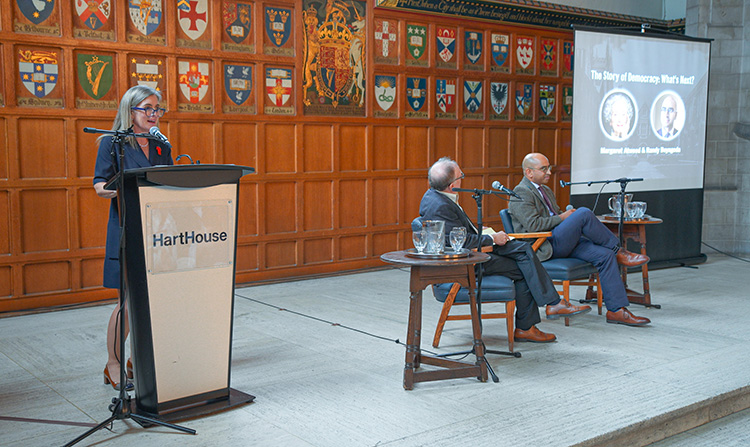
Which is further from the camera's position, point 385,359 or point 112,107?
point 112,107

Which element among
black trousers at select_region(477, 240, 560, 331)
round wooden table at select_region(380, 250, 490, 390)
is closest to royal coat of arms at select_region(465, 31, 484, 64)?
black trousers at select_region(477, 240, 560, 331)

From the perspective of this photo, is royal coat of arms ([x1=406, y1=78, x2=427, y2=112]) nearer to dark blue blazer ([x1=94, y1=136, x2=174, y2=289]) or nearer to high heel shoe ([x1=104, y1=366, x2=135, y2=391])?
dark blue blazer ([x1=94, y1=136, x2=174, y2=289])

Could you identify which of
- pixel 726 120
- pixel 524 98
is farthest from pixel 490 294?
pixel 726 120

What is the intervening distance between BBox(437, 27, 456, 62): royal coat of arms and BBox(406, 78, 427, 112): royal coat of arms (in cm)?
37

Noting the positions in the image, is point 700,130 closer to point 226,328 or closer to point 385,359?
point 385,359

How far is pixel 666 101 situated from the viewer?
7.29m

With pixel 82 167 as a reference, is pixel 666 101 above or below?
above

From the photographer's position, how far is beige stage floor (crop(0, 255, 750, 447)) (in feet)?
9.63

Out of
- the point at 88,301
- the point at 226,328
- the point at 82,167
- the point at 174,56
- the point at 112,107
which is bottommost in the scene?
the point at 88,301

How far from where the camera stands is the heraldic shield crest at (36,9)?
205 inches

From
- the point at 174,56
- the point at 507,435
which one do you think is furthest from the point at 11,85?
the point at 507,435

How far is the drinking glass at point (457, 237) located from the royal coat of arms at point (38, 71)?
3483 mm

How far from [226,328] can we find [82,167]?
9.81 ft

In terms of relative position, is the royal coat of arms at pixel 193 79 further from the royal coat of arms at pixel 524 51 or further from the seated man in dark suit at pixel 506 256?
the royal coat of arms at pixel 524 51
